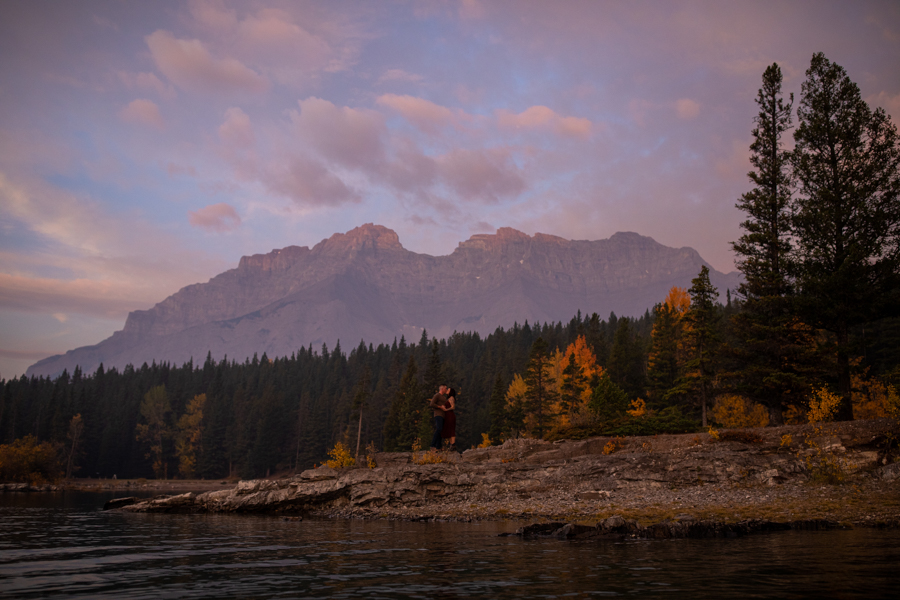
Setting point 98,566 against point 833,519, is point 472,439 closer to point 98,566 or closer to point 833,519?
point 833,519

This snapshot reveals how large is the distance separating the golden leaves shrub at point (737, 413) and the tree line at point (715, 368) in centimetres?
19

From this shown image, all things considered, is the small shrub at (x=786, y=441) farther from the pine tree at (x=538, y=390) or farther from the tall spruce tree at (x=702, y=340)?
the pine tree at (x=538, y=390)

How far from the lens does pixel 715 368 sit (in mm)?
46125

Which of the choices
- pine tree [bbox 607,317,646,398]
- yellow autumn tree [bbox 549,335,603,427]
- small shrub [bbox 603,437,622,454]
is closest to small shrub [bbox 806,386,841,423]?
small shrub [bbox 603,437,622,454]

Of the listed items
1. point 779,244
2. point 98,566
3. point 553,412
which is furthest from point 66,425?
point 779,244

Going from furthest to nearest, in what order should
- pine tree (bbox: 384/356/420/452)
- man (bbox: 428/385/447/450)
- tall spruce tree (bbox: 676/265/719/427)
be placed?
pine tree (bbox: 384/356/420/452), tall spruce tree (bbox: 676/265/719/427), man (bbox: 428/385/447/450)

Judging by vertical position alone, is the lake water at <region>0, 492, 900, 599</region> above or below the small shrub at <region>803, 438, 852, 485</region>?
below

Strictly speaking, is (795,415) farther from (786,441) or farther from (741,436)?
(786,441)

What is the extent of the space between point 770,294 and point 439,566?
30.0 m

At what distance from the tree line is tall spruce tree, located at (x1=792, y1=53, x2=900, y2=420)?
0.26 ft

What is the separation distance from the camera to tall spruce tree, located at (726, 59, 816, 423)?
101 feet

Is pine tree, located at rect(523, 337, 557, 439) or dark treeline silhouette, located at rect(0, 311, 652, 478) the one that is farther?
dark treeline silhouette, located at rect(0, 311, 652, 478)

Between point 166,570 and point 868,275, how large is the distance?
35.1 m

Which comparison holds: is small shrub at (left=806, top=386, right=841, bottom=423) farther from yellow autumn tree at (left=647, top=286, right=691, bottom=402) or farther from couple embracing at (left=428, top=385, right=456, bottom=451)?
yellow autumn tree at (left=647, top=286, right=691, bottom=402)
